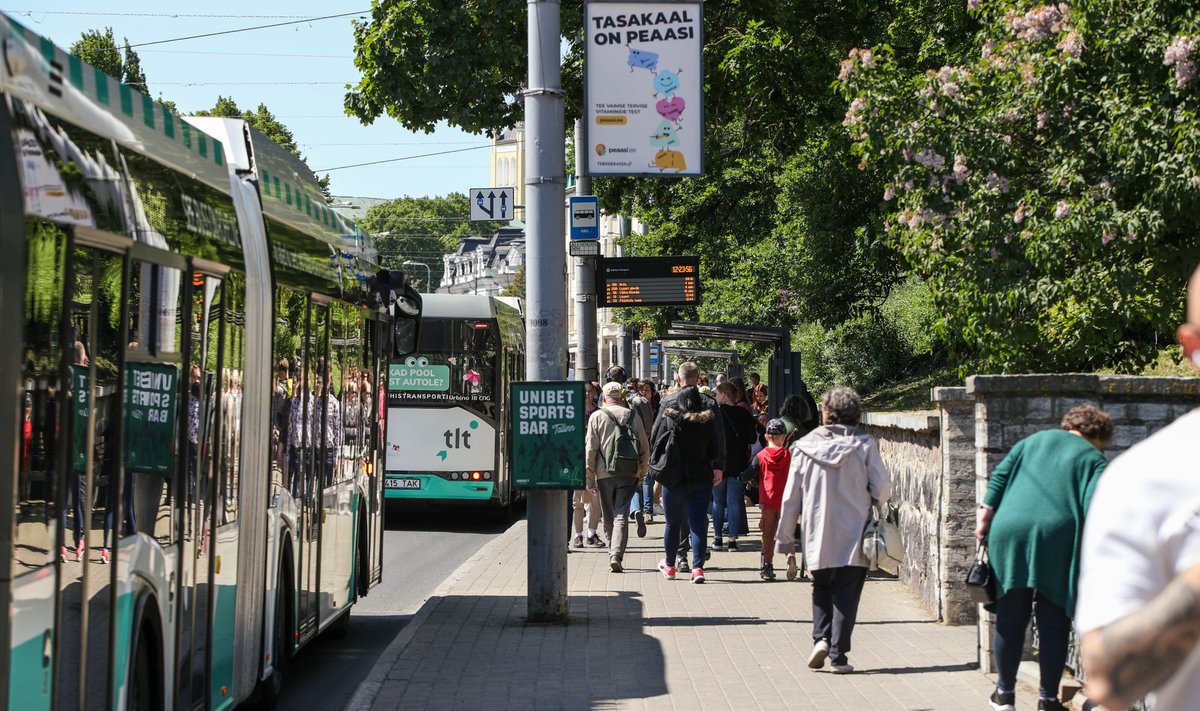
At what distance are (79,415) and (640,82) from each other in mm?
7762

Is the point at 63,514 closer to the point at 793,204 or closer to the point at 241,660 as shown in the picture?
the point at 241,660

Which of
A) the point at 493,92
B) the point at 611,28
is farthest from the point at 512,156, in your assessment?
the point at 611,28

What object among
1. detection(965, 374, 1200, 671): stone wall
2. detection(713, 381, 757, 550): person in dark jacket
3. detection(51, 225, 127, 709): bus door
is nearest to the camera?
detection(51, 225, 127, 709): bus door

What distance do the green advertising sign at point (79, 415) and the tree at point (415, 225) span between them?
4081 inches

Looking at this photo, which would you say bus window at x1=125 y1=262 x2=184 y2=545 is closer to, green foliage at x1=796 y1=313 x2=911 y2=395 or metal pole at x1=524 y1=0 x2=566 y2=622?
metal pole at x1=524 y1=0 x2=566 y2=622

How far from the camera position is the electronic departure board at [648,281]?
14.2m

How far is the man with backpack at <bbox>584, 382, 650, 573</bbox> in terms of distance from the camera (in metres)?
14.1

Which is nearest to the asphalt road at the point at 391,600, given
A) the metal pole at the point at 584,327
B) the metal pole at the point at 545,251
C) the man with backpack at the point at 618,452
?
the metal pole at the point at 545,251

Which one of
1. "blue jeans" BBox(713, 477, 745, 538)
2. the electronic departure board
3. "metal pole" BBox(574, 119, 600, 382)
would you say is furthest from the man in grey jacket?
"metal pole" BBox(574, 119, 600, 382)

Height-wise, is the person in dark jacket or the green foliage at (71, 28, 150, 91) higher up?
the green foliage at (71, 28, 150, 91)

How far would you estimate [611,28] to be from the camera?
11531 millimetres

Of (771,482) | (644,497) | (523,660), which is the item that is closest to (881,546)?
(523,660)

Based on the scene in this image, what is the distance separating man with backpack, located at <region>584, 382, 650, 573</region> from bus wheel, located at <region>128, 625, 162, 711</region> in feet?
28.4

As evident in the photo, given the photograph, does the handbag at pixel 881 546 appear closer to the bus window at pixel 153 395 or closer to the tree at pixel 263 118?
the bus window at pixel 153 395
